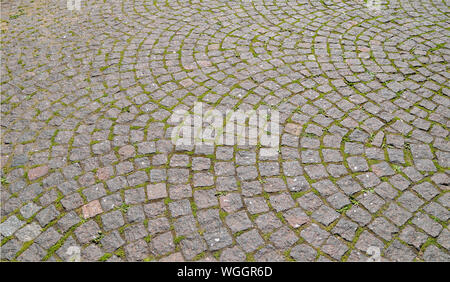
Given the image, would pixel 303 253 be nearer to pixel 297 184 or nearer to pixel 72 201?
pixel 297 184

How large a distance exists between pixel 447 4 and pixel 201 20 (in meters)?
5.92

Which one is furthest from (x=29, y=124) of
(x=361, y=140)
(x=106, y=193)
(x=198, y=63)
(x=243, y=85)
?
(x=361, y=140)

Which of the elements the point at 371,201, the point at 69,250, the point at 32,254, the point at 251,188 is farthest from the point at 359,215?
the point at 32,254

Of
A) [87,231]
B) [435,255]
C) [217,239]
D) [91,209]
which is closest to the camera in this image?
[435,255]

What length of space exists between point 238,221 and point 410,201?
2038 mm

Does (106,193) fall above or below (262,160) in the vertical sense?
below

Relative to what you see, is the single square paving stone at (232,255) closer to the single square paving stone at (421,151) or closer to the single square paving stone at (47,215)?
the single square paving stone at (47,215)

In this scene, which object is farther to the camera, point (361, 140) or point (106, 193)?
point (361, 140)

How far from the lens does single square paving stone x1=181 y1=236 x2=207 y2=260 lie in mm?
3356

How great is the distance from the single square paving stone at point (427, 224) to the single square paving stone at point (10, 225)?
4.51 m

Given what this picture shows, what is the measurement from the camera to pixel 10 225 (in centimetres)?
369
